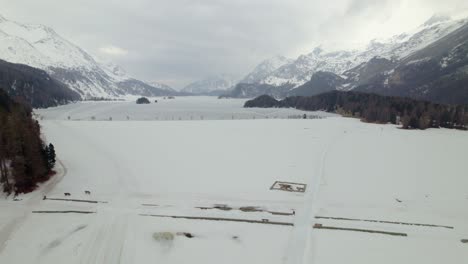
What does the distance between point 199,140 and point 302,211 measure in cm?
5149

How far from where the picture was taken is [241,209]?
39.9 metres

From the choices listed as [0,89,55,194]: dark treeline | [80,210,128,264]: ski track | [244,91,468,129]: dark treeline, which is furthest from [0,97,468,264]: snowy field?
[244,91,468,129]: dark treeline

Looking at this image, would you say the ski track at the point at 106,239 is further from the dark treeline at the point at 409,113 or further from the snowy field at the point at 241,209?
the dark treeline at the point at 409,113

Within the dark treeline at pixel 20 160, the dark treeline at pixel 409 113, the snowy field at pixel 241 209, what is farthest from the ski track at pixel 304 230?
the dark treeline at pixel 409 113

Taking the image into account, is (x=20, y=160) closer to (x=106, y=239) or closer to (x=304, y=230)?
(x=106, y=239)

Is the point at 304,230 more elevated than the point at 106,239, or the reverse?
the point at 304,230

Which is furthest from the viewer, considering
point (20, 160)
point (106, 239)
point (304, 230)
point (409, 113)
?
point (409, 113)

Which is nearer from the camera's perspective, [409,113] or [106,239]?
[106,239]

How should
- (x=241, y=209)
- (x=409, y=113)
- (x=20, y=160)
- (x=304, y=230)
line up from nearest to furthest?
(x=304, y=230)
(x=241, y=209)
(x=20, y=160)
(x=409, y=113)

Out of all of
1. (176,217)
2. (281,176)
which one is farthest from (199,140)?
(176,217)

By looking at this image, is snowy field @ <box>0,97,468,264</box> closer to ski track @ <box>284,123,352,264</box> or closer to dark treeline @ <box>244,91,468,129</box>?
ski track @ <box>284,123,352,264</box>

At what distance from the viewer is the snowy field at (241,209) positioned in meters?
30.1

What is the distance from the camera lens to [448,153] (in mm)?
74750

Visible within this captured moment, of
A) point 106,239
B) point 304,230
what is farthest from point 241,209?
point 106,239
